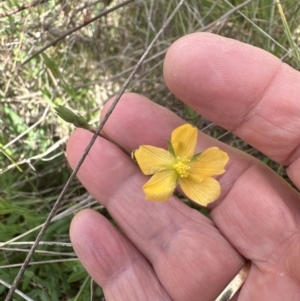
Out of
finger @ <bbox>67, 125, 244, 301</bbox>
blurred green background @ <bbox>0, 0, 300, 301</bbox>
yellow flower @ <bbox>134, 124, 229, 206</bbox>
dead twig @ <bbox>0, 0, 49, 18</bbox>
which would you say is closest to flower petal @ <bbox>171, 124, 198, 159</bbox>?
yellow flower @ <bbox>134, 124, 229, 206</bbox>

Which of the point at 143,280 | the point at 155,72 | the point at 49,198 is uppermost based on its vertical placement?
the point at 155,72

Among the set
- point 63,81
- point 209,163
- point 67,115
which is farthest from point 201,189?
point 63,81

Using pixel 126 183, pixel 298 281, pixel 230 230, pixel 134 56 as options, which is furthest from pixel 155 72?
pixel 298 281

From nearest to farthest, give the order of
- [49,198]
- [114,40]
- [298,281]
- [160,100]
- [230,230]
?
[298,281]
[230,230]
[49,198]
[160,100]
[114,40]

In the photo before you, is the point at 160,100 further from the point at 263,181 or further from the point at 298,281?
the point at 298,281

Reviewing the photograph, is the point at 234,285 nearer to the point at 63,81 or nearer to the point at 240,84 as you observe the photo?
the point at 240,84

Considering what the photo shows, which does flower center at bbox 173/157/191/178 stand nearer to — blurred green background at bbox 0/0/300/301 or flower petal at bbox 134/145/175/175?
flower petal at bbox 134/145/175/175

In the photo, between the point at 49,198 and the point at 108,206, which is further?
the point at 49,198
